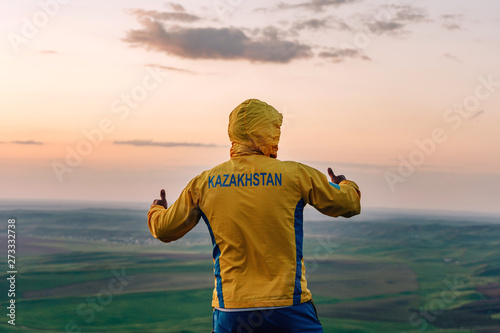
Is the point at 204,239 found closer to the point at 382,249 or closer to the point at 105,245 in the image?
the point at 105,245

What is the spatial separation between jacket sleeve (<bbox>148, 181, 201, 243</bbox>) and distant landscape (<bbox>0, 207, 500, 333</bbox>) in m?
18.7

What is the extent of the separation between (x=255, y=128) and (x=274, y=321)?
1.74 m

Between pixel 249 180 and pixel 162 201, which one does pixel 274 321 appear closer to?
pixel 249 180

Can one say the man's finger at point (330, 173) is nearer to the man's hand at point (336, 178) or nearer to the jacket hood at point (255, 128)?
the man's hand at point (336, 178)

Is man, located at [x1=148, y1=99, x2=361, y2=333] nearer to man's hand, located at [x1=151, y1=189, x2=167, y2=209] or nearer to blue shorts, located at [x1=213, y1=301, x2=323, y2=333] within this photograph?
blue shorts, located at [x1=213, y1=301, x2=323, y2=333]

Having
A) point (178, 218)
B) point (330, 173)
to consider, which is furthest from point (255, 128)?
point (178, 218)

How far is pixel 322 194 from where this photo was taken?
17.0 feet

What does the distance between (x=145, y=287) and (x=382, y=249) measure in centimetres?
6654

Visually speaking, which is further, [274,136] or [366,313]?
[366,313]

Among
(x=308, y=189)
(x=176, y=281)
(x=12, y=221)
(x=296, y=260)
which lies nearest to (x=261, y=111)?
(x=308, y=189)

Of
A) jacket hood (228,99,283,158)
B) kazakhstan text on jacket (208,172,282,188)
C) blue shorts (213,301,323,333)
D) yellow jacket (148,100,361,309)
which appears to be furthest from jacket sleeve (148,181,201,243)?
blue shorts (213,301,323,333)

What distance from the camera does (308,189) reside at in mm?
5184

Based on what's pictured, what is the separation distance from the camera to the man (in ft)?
16.7

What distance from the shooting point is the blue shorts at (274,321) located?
5.07 m
